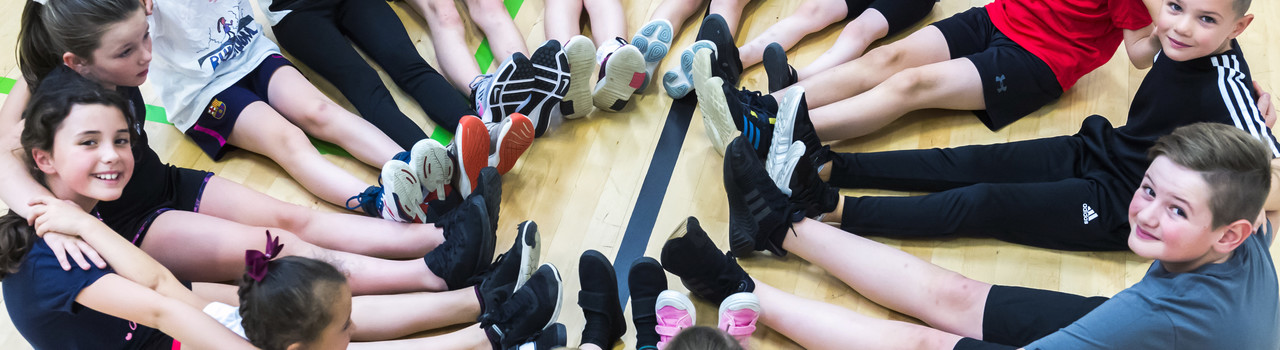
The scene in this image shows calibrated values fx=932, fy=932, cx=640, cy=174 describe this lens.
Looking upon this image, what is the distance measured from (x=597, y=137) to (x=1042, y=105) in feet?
4.47

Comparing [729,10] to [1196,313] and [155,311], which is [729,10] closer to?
[1196,313]

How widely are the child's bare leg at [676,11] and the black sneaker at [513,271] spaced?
3.30 feet

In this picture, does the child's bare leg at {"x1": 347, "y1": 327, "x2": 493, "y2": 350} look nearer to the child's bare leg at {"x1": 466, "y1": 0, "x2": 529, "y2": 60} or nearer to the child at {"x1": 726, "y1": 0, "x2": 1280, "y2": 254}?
the child at {"x1": 726, "y1": 0, "x2": 1280, "y2": 254}

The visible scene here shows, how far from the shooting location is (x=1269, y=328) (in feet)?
5.69

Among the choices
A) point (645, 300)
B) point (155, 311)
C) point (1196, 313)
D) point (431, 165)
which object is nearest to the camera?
point (1196, 313)

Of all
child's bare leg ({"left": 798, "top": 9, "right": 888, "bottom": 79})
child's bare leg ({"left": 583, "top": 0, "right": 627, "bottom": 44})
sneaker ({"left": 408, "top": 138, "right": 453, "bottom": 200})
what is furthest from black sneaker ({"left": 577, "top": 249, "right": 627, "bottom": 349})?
child's bare leg ({"left": 798, "top": 9, "right": 888, "bottom": 79})

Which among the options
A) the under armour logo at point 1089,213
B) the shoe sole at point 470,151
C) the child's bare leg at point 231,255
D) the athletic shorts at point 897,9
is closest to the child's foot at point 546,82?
the shoe sole at point 470,151

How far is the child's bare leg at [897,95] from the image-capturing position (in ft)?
8.75

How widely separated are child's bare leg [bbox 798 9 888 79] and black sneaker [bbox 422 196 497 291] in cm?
116

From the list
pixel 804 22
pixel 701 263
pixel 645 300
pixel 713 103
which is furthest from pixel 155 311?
pixel 804 22

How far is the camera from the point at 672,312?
2.24m

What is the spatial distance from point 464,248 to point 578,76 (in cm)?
67

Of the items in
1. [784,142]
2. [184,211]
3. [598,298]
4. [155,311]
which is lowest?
[598,298]

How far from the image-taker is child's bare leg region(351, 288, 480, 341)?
2.23 meters
